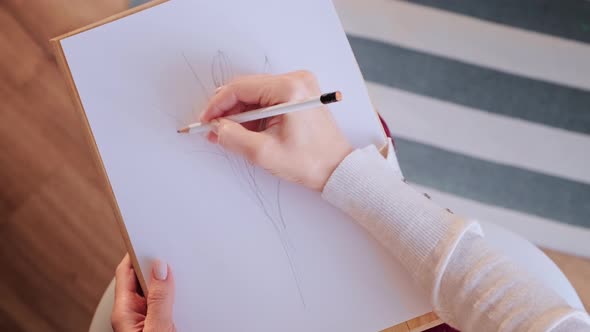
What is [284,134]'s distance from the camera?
487 millimetres

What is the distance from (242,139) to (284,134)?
0.04 metres

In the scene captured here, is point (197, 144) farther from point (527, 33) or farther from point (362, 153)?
point (527, 33)

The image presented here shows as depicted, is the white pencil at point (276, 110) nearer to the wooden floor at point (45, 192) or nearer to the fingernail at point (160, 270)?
the fingernail at point (160, 270)

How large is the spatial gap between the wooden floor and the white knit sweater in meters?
0.65

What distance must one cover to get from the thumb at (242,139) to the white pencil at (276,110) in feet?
0.04

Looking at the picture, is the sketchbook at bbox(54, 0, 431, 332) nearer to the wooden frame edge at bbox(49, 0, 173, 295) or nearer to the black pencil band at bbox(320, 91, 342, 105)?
the wooden frame edge at bbox(49, 0, 173, 295)

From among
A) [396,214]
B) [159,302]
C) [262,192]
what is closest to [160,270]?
[159,302]

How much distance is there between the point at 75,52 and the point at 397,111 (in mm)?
654

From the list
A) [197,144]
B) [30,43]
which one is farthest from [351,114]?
[30,43]

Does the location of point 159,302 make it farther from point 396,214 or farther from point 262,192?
point 396,214

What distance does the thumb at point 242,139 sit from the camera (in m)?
0.47

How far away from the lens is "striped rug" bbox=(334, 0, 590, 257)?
3.13ft

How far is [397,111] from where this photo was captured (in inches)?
38.6

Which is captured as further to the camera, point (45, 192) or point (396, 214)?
point (45, 192)
